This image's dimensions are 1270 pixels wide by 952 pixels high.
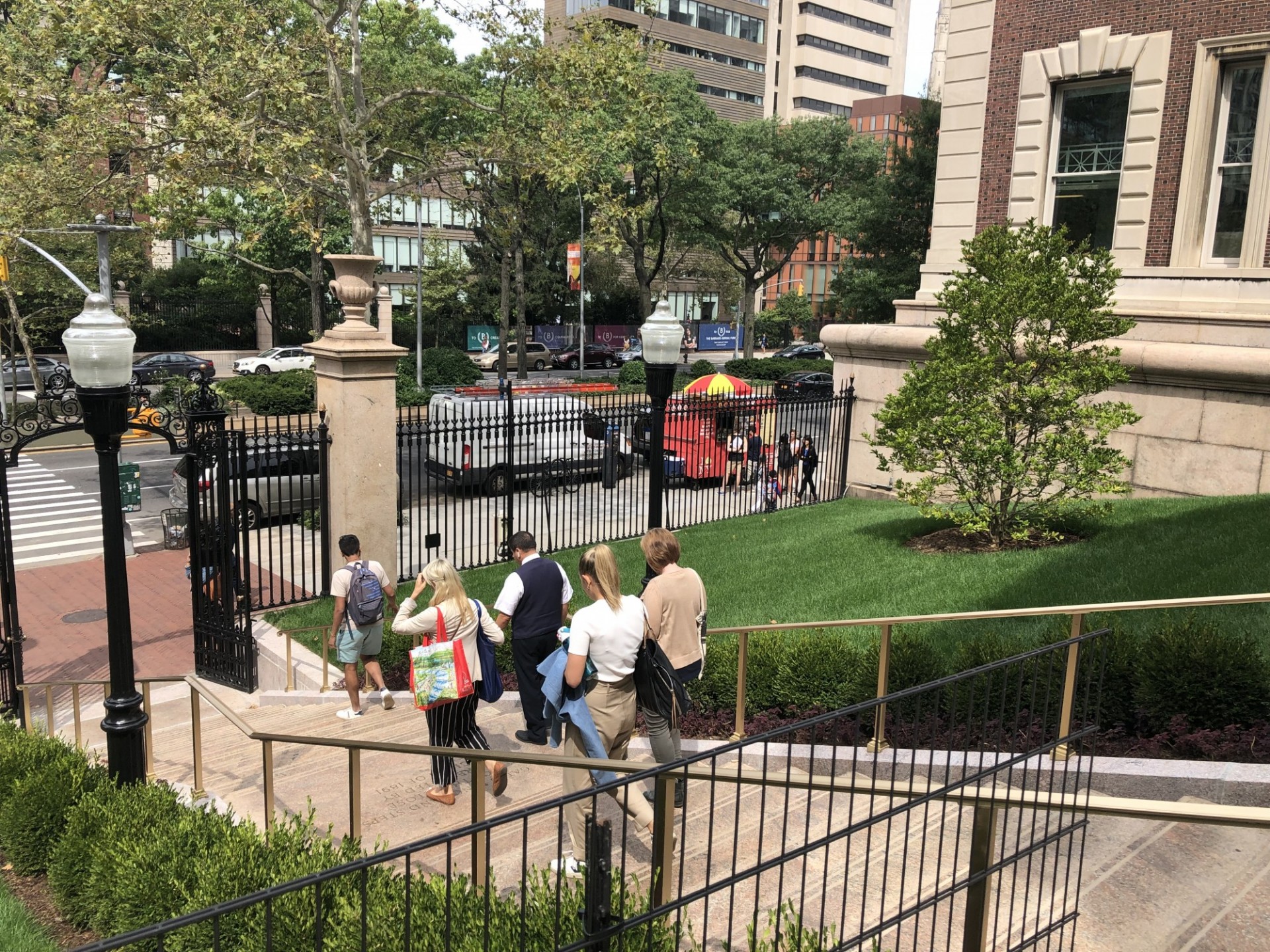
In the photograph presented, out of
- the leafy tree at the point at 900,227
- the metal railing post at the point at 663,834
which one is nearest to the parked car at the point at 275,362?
the leafy tree at the point at 900,227

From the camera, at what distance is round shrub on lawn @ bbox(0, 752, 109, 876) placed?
555 centimetres

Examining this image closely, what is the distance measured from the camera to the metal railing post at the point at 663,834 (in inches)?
151

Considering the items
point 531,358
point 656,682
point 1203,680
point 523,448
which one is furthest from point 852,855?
point 531,358

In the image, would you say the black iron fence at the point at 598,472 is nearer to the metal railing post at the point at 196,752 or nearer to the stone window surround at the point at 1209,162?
the stone window surround at the point at 1209,162

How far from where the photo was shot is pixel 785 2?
97.1 meters

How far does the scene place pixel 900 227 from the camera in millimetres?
39281

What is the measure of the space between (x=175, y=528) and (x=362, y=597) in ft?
35.0

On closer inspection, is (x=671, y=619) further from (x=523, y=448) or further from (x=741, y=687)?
(x=523, y=448)

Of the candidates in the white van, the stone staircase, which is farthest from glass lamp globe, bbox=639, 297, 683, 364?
the white van

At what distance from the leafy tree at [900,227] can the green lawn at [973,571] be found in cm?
2622

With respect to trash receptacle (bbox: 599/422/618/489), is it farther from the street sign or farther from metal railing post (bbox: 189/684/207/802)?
metal railing post (bbox: 189/684/207/802)

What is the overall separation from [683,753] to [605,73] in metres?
15.1

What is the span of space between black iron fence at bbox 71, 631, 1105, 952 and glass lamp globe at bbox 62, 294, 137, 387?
11.5 feet

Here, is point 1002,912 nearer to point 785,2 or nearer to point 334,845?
point 334,845
